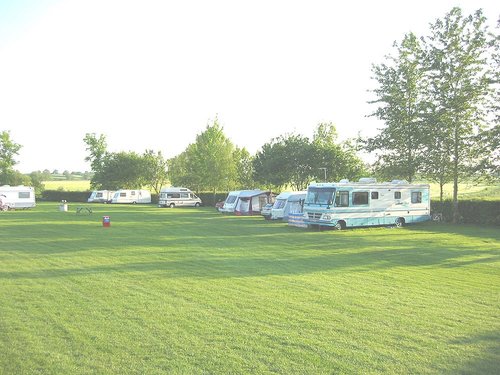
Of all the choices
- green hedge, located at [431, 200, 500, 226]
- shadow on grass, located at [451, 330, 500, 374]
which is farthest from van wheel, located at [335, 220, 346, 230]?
shadow on grass, located at [451, 330, 500, 374]

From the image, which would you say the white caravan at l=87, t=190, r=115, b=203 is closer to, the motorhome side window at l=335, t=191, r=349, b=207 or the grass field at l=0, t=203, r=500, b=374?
the motorhome side window at l=335, t=191, r=349, b=207

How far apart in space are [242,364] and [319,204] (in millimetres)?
17537

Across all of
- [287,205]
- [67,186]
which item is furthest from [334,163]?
[67,186]

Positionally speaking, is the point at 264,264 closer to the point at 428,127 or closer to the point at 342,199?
the point at 342,199

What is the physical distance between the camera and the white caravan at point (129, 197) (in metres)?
56.2

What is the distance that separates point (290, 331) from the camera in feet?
21.5

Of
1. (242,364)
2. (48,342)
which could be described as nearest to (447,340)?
(242,364)

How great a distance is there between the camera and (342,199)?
73.5ft

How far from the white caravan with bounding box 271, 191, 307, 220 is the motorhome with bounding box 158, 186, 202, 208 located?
1972 cm

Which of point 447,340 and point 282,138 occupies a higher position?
point 282,138

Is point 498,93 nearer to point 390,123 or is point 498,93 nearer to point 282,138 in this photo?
point 390,123

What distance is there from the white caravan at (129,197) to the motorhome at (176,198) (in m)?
11.7

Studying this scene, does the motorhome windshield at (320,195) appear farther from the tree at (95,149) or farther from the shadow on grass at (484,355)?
the tree at (95,149)

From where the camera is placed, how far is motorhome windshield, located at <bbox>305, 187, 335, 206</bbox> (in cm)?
2222
